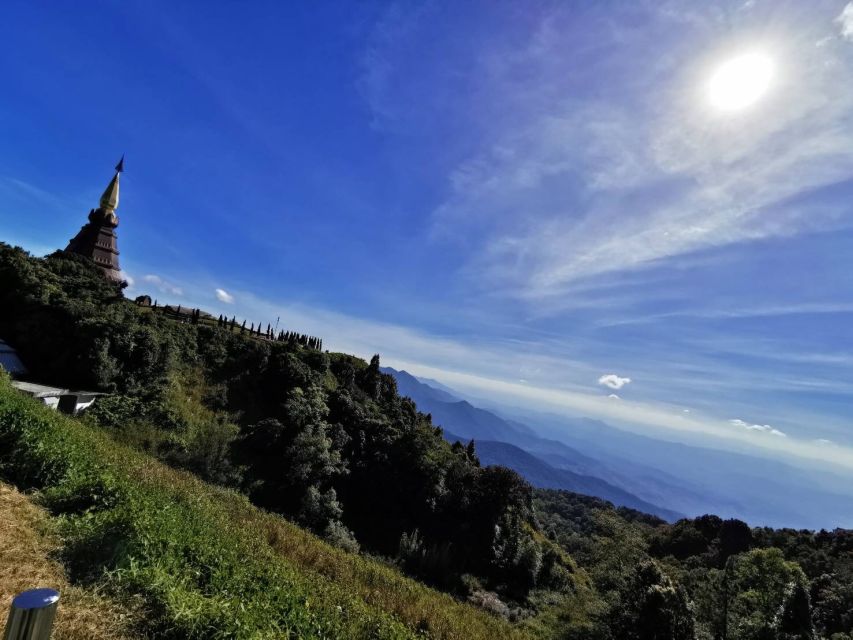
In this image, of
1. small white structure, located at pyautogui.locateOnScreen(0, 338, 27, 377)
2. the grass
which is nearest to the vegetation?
the grass

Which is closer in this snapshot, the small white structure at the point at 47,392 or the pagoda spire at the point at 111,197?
the small white structure at the point at 47,392

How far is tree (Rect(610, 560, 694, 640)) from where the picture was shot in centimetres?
1563

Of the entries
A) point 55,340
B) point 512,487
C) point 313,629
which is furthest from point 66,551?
point 512,487

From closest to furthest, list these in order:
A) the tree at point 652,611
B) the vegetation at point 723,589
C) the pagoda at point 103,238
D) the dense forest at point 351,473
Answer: the tree at point 652,611 → the vegetation at point 723,589 → the dense forest at point 351,473 → the pagoda at point 103,238

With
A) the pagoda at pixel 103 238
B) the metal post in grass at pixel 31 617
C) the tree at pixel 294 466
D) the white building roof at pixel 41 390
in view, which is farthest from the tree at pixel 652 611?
the pagoda at pixel 103 238

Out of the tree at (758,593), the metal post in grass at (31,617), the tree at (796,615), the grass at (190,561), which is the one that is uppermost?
the metal post in grass at (31,617)

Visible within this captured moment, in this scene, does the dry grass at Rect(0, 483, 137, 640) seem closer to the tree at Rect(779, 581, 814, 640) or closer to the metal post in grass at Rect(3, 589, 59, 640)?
the metal post in grass at Rect(3, 589, 59, 640)

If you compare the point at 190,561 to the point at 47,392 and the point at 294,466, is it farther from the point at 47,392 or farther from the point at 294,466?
the point at 294,466

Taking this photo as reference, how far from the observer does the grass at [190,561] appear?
6445mm

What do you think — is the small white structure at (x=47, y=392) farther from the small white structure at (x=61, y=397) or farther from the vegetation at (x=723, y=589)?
the vegetation at (x=723, y=589)

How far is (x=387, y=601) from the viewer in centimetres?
1067

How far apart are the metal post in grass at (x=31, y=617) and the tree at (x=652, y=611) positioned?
61.4ft

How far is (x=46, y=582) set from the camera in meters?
6.25

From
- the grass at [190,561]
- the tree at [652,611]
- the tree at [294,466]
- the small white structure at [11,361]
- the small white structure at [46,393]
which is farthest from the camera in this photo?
the tree at [294,466]
